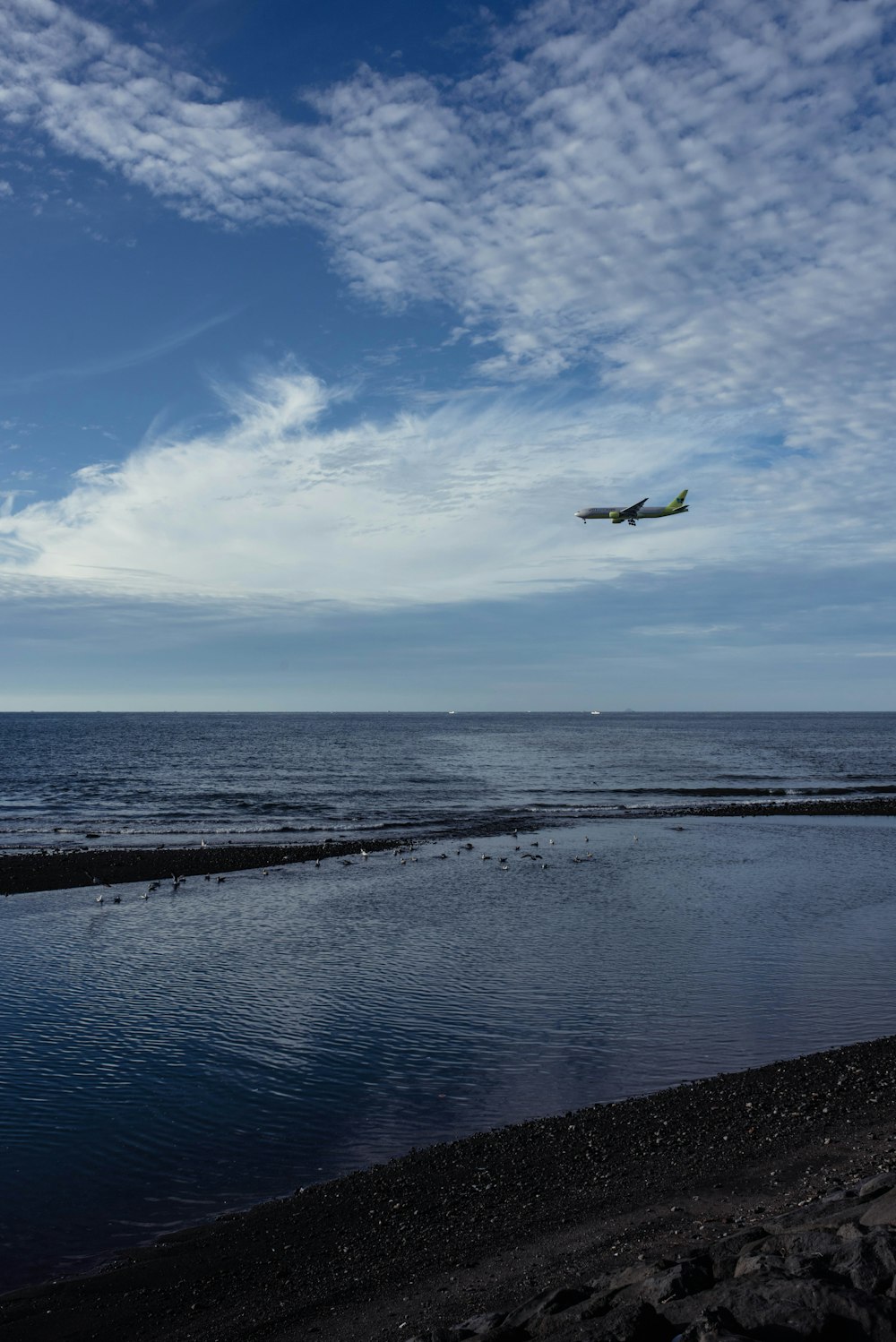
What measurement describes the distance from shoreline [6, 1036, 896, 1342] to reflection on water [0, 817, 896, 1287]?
0.83 m

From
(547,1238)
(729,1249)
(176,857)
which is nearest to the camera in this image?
(729,1249)

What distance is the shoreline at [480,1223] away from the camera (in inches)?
356

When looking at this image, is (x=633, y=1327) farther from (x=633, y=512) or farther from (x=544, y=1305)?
(x=633, y=512)

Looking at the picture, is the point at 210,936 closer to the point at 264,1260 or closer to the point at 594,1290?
the point at 264,1260

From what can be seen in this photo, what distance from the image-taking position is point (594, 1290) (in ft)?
26.2

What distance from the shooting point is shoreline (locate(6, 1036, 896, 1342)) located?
29.7 ft

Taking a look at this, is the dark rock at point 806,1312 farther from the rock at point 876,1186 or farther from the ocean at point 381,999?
the ocean at point 381,999

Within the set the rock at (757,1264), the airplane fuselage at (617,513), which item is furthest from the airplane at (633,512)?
the rock at (757,1264)

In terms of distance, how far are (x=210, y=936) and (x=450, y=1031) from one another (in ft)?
36.1

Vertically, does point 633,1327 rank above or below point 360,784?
above

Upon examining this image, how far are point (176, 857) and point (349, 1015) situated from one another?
24114 millimetres

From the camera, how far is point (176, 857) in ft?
133

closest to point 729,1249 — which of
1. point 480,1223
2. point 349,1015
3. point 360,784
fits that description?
point 480,1223

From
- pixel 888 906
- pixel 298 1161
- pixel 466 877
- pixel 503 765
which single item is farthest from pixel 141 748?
pixel 298 1161
